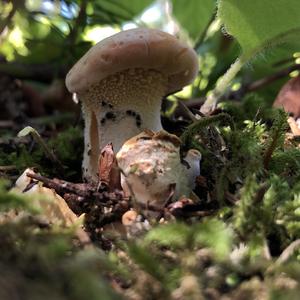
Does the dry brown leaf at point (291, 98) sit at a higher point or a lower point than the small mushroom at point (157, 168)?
lower

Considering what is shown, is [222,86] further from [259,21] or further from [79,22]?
[79,22]

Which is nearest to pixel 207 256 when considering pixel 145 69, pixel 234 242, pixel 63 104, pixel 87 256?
pixel 234 242

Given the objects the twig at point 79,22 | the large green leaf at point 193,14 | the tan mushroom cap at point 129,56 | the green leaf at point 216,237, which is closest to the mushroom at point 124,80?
the tan mushroom cap at point 129,56

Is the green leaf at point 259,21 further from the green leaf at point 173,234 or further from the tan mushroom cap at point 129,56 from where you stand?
the green leaf at point 173,234

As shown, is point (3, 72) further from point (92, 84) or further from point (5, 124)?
point (92, 84)

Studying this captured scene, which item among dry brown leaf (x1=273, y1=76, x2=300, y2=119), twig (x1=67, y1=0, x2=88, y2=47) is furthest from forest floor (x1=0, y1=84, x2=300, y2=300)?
twig (x1=67, y1=0, x2=88, y2=47)

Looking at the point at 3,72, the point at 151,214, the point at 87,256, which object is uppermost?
the point at 87,256
